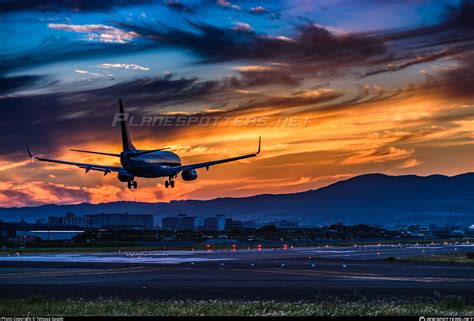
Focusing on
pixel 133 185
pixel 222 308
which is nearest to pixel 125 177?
pixel 133 185

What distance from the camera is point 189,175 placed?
110 m

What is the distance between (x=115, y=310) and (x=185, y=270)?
110 ft

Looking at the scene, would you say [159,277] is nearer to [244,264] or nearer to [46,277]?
[46,277]

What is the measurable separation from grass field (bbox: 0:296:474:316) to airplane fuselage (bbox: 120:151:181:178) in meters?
65.1

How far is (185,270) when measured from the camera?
69312 mm

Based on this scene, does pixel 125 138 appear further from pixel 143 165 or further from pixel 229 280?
pixel 229 280

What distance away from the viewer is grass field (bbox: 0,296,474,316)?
3472cm

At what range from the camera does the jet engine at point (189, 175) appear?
109 metres

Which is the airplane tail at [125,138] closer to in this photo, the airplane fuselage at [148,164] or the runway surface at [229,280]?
the airplane fuselage at [148,164]

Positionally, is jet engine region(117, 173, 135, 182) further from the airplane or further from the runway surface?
the runway surface

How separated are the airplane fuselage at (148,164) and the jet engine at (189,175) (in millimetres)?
3373

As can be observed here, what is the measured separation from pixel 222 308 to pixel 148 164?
71714mm

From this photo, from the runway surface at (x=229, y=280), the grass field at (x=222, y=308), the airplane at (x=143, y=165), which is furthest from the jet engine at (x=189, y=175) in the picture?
the grass field at (x=222, y=308)

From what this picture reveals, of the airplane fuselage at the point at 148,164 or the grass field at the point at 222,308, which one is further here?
the airplane fuselage at the point at 148,164
